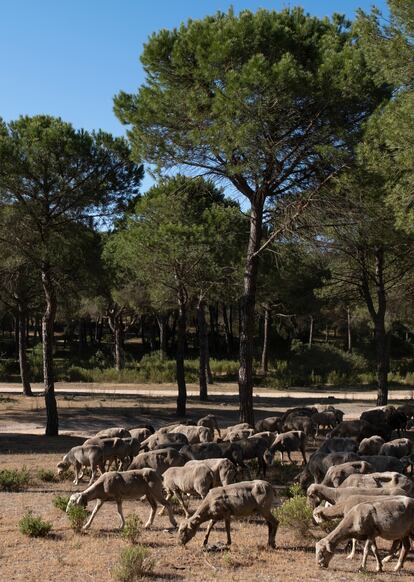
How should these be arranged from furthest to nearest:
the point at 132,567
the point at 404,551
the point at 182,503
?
the point at 182,503, the point at 404,551, the point at 132,567

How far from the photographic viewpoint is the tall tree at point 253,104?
15.8 metres

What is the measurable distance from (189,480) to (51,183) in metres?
14.0

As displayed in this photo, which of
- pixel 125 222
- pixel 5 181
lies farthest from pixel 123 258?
pixel 5 181

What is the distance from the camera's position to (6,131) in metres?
22.2

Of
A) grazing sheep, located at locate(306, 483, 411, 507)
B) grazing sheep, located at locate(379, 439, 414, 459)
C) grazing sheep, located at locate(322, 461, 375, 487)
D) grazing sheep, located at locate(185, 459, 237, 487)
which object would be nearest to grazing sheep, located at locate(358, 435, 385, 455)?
grazing sheep, located at locate(379, 439, 414, 459)

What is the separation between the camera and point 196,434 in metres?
17.0

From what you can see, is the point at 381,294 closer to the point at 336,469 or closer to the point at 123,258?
the point at 123,258

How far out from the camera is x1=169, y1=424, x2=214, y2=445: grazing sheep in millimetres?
16812

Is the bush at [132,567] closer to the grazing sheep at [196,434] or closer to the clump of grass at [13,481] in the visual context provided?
the clump of grass at [13,481]

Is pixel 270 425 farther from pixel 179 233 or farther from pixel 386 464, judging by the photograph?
pixel 386 464

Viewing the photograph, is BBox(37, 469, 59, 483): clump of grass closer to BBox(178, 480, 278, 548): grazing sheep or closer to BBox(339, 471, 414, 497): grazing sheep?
BBox(178, 480, 278, 548): grazing sheep

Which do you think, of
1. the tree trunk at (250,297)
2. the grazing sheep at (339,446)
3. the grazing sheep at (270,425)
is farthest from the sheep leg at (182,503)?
the grazing sheep at (270,425)

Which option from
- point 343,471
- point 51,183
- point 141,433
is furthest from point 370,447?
point 51,183

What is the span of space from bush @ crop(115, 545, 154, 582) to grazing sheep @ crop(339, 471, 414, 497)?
3807mm
